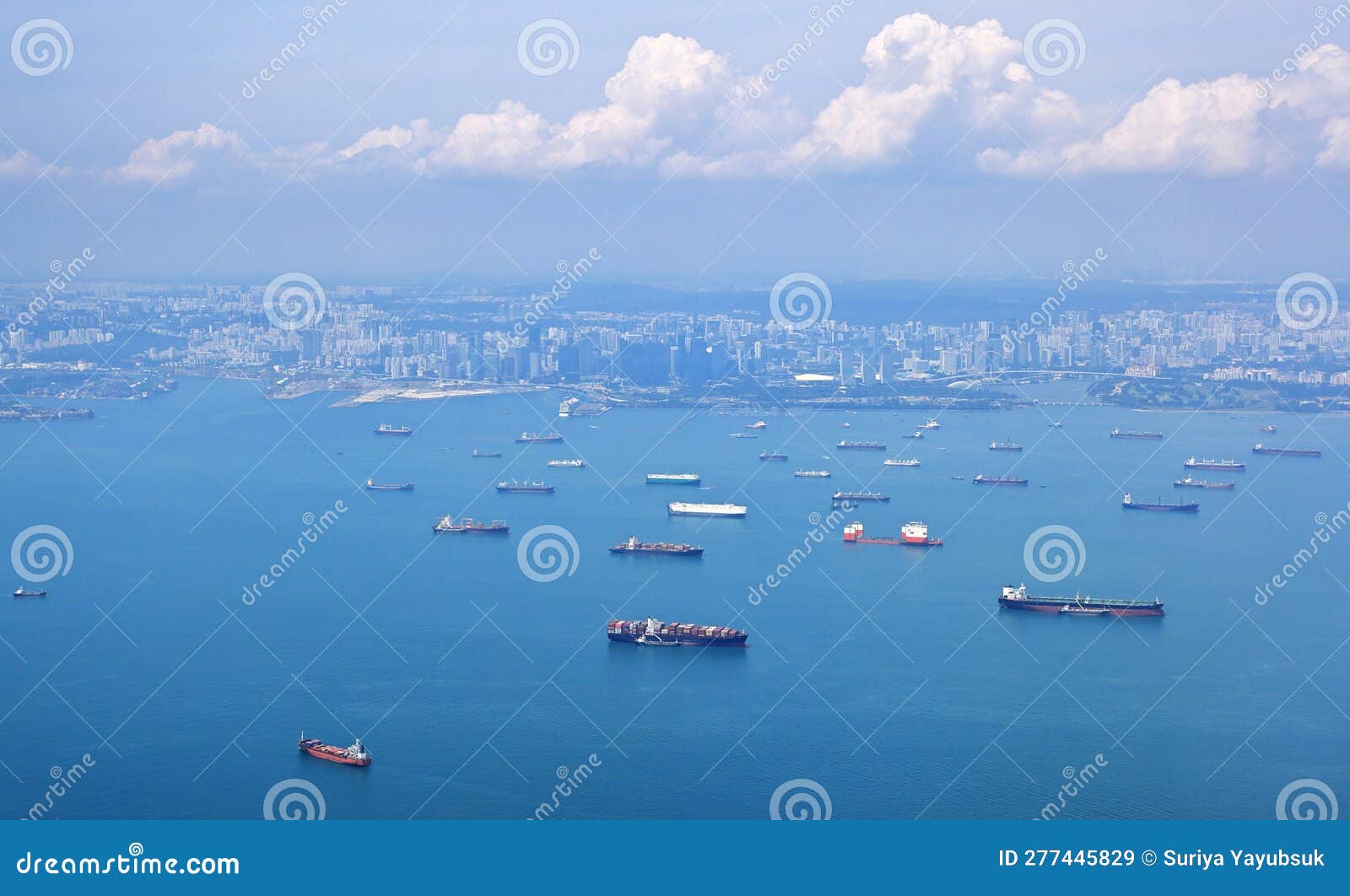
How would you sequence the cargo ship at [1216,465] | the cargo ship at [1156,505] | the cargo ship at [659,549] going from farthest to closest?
the cargo ship at [1216,465] → the cargo ship at [1156,505] → the cargo ship at [659,549]

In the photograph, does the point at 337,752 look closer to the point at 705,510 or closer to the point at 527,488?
the point at 705,510

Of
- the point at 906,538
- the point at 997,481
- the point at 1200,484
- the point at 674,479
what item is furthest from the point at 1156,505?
the point at 674,479

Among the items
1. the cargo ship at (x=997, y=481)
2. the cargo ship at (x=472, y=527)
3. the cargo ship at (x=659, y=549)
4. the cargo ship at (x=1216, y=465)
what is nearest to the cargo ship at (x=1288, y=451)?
the cargo ship at (x=1216, y=465)

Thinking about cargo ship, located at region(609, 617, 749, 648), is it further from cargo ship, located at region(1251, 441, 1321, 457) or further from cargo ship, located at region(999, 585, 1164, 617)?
cargo ship, located at region(1251, 441, 1321, 457)

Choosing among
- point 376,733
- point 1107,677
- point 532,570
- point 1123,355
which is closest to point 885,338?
point 1123,355

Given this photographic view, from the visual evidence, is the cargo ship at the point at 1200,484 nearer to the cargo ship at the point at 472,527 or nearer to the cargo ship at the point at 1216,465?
the cargo ship at the point at 1216,465

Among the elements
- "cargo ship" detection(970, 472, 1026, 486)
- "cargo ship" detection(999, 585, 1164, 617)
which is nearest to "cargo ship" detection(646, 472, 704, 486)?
"cargo ship" detection(970, 472, 1026, 486)
